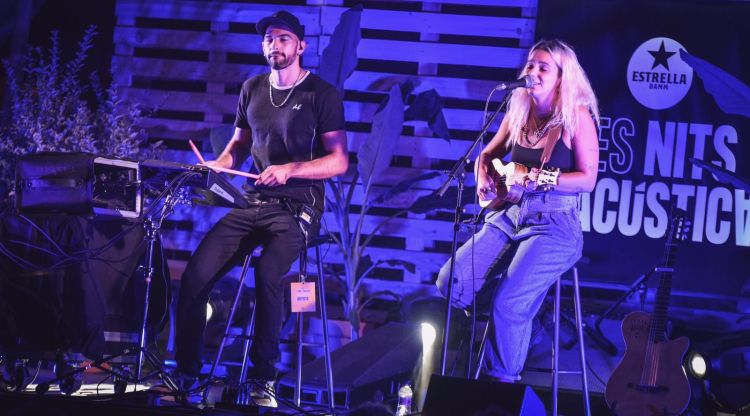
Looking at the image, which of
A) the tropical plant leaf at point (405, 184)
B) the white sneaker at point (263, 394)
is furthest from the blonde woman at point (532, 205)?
the tropical plant leaf at point (405, 184)

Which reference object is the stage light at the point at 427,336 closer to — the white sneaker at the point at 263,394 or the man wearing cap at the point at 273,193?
the man wearing cap at the point at 273,193

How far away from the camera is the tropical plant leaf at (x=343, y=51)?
21.2ft

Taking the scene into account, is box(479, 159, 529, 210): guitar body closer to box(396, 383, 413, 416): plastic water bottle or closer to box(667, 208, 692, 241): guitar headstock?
box(396, 383, 413, 416): plastic water bottle

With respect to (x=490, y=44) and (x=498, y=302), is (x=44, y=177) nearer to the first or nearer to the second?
(x=498, y=302)

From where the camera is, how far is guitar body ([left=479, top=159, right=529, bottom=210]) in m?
4.02

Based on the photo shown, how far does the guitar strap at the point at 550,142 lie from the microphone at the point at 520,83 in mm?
252

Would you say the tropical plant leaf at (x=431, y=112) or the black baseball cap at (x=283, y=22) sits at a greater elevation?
the black baseball cap at (x=283, y=22)

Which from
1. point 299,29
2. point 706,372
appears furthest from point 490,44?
point 706,372

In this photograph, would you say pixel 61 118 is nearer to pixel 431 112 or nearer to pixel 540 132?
pixel 431 112

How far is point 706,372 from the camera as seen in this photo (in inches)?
193

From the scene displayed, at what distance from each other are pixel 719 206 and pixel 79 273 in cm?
458

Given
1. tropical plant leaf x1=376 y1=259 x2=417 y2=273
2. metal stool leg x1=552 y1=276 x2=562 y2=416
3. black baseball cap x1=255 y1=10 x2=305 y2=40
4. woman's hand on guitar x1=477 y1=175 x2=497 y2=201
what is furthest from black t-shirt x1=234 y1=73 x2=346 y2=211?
tropical plant leaf x1=376 y1=259 x2=417 y2=273

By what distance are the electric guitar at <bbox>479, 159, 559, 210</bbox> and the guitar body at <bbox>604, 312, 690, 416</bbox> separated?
138 cm

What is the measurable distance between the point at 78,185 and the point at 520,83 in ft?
7.10
